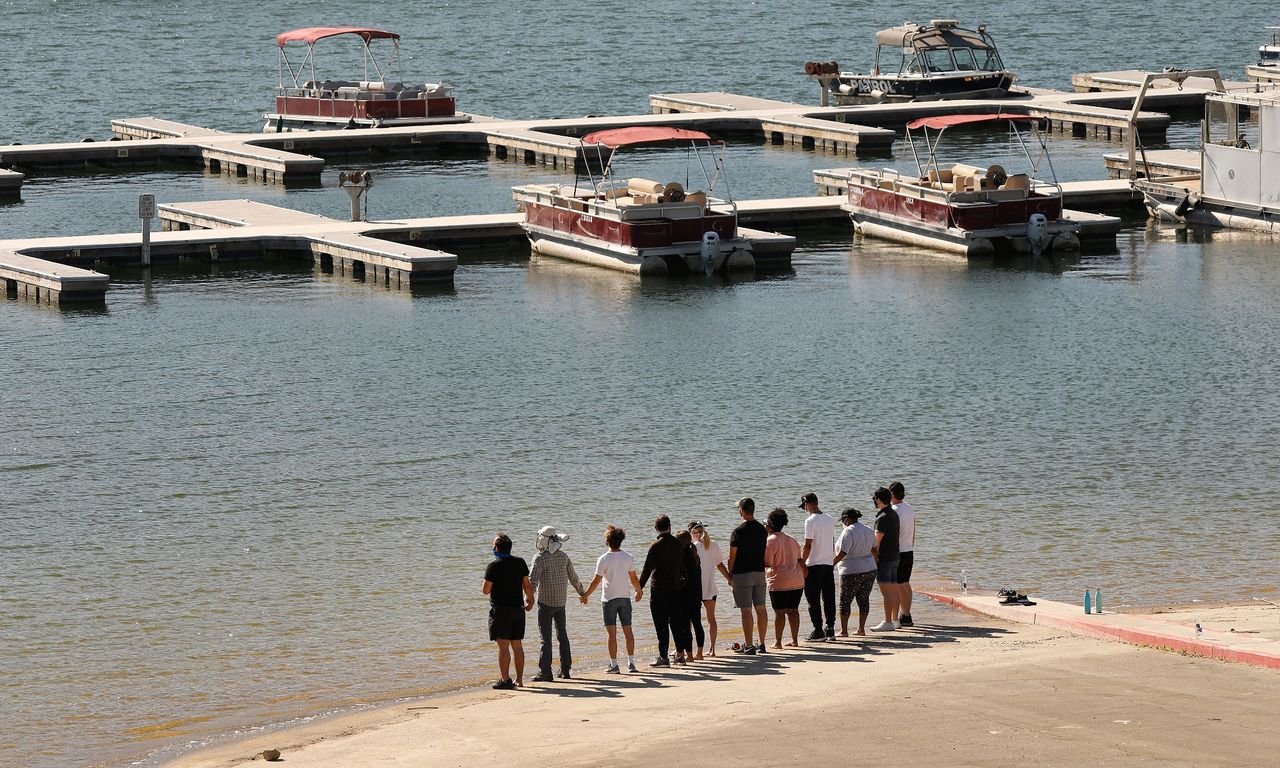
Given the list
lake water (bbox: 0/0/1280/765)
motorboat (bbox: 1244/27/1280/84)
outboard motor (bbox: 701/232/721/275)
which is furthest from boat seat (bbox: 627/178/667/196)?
motorboat (bbox: 1244/27/1280/84)

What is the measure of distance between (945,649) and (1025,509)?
6362 millimetres

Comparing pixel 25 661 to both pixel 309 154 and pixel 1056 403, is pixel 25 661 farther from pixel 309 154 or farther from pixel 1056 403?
pixel 309 154

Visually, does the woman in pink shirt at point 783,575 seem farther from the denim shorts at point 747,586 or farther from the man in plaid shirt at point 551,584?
the man in plaid shirt at point 551,584

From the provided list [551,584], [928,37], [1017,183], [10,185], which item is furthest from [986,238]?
[551,584]

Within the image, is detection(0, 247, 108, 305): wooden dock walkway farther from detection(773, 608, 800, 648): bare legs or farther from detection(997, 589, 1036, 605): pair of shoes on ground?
detection(997, 589, 1036, 605): pair of shoes on ground

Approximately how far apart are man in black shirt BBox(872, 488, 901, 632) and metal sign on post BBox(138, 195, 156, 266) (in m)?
23.5

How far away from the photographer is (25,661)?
18.0 meters

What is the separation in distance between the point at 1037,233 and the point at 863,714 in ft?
Result: 85.5

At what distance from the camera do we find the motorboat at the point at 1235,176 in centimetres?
4038

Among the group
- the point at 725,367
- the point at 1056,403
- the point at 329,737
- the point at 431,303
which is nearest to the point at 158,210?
the point at 431,303

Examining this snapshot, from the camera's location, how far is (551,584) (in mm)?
16297

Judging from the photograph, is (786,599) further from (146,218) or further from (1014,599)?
(146,218)

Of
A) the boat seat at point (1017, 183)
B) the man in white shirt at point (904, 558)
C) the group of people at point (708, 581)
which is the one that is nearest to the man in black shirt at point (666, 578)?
the group of people at point (708, 581)

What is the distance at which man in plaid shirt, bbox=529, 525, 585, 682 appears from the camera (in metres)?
16.2
